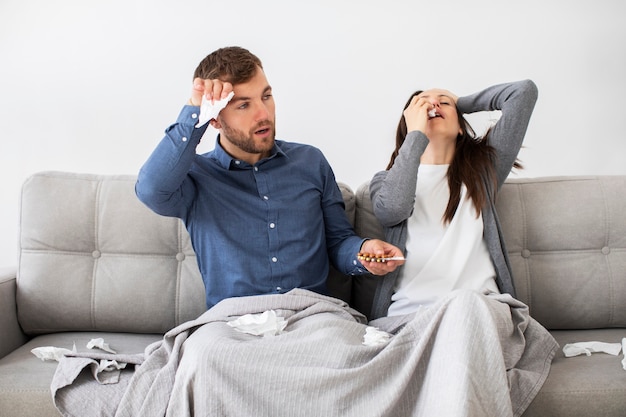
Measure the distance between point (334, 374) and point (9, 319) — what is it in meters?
1.01

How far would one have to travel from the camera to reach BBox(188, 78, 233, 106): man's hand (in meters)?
1.62

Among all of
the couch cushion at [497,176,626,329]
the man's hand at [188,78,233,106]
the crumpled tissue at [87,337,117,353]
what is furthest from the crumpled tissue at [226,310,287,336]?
the couch cushion at [497,176,626,329]

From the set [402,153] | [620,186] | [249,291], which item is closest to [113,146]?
[249,291]

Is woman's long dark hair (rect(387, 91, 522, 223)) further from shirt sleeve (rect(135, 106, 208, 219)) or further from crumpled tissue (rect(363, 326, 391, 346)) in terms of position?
shirt sleeve (rect(135, 106, 208, 219))

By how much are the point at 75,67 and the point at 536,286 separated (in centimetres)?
170

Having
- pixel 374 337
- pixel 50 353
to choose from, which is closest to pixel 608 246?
pixel 374 337

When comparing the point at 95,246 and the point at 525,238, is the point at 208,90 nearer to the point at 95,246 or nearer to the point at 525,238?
the point at 95,246

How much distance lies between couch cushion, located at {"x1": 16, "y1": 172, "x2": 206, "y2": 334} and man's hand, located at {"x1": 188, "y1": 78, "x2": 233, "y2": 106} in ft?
1.53

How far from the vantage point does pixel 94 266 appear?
194 centimetres

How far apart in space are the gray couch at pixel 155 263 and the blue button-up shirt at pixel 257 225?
16cm

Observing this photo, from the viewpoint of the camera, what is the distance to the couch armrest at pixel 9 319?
5.90 ft

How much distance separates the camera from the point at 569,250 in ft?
6.35

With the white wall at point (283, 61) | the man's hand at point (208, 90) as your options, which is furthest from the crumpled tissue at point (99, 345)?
the white wall at point (283, 61)

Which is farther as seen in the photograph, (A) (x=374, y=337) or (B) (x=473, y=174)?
(B) (x=473, y=174)
